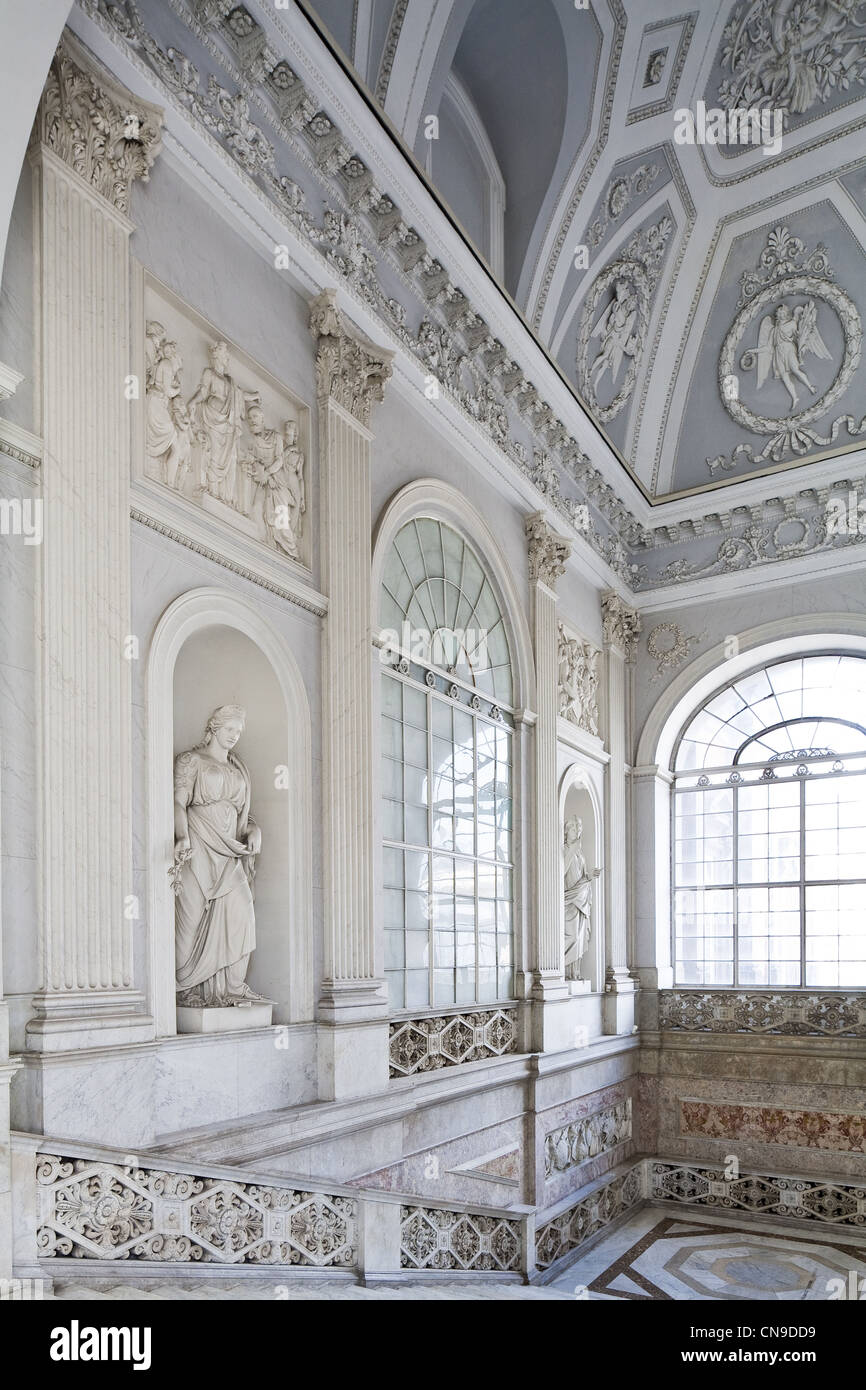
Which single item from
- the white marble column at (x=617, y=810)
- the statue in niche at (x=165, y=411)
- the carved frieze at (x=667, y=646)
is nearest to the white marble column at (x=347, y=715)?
the statue in niche at (x=165, y=411)

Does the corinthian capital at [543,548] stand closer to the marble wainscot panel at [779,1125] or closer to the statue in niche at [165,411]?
the statue in niche at [165,411]

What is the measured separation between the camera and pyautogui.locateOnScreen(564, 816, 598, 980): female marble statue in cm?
1225

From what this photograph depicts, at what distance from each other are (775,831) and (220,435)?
32.7ft

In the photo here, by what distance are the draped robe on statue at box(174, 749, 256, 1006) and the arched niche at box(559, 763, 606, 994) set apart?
631 centimetres

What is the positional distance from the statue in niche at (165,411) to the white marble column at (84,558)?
0.93 ft

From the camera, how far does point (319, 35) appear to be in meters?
6.83

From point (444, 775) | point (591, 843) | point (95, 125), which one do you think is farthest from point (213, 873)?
point (591, 843)

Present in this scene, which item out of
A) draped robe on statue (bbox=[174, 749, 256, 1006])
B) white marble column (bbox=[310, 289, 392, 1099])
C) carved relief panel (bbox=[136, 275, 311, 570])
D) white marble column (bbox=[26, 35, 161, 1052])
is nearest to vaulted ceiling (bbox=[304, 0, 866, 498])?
white marble column (bbox=[310, 289, 392, 1099])

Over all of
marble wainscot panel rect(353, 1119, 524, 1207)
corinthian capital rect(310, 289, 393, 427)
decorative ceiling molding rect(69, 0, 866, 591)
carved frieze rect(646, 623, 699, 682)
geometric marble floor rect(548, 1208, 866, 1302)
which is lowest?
geometric marble floor rect(548, 1208, 866, 1302)

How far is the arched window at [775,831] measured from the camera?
13312 millimetres

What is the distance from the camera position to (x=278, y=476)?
7117mm

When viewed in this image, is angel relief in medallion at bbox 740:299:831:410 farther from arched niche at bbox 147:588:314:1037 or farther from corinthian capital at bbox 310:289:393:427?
arched niche at bbox 147:588:314:1037

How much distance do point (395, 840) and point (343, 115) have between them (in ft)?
17.6

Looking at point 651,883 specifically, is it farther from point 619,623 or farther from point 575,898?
point 619,623
